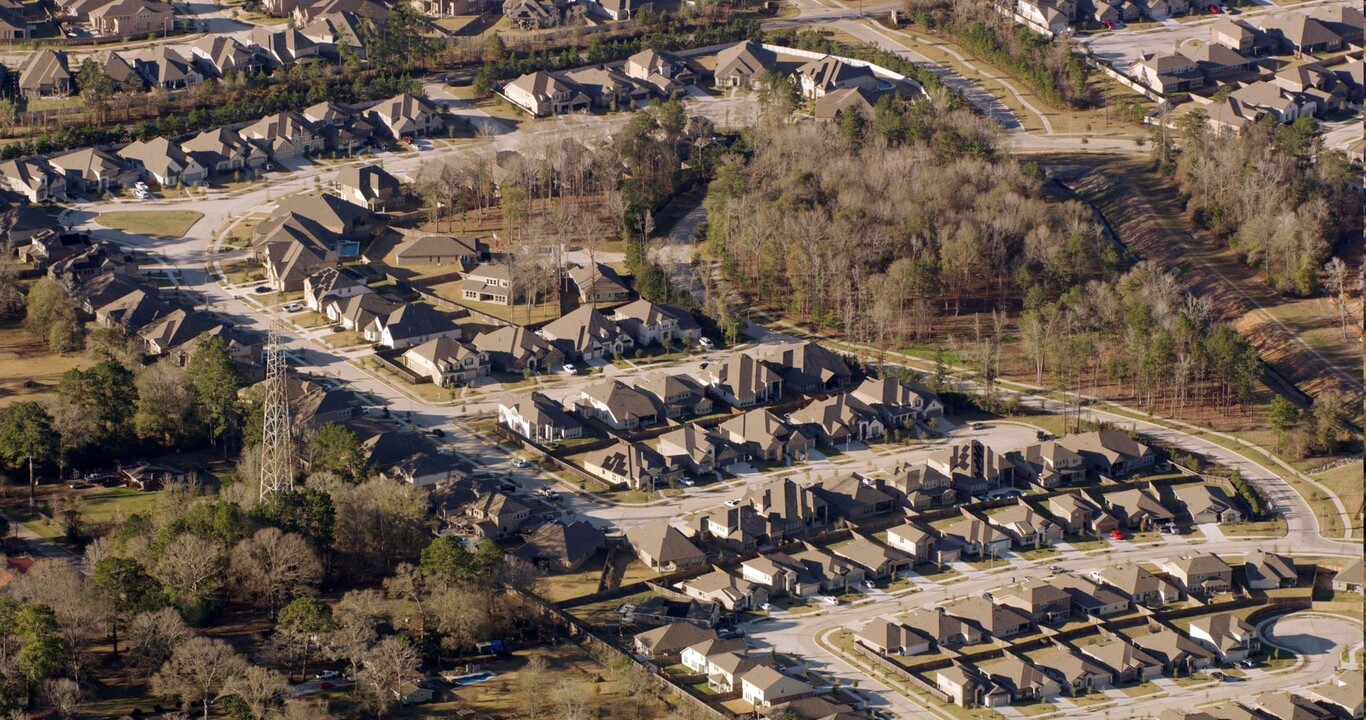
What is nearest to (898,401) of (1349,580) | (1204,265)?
(1349,580)

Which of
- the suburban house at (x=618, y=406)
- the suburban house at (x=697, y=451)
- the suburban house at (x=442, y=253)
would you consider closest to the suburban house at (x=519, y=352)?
the suburban house at (x=618, y=406)

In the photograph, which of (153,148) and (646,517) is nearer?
(646,517)

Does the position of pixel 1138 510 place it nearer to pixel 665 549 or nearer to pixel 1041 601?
pixel 1041 601

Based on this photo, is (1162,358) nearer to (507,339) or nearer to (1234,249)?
(1234,249)

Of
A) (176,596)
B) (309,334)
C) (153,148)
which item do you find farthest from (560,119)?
(176,596)

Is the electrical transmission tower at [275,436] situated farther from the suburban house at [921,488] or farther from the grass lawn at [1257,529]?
the grass lawn at [1257,529]

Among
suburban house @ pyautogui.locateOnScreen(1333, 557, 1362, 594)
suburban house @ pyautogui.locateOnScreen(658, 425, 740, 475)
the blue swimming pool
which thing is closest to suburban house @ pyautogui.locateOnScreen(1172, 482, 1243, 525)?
suburban house @ pyautogui.locateOnScreen(1333, 557, 1362, 594)
